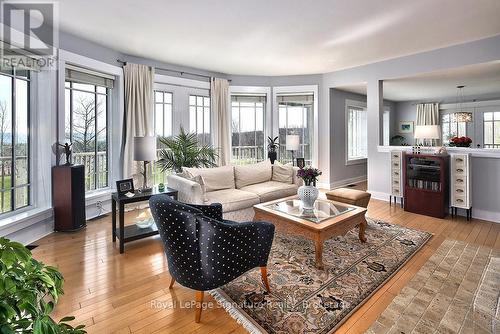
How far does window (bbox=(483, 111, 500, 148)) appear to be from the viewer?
7.55 metres

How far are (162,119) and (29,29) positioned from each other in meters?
2.30

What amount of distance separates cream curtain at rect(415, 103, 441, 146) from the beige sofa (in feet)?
20.6

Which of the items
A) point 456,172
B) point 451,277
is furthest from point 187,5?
point 456,172

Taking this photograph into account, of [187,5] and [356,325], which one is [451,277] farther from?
[187,5]

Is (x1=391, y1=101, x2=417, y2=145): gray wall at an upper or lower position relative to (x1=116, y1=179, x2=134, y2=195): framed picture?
upper

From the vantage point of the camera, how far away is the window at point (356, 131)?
7.09 m

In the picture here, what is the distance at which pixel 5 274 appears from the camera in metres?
0.74

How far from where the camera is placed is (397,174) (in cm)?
493

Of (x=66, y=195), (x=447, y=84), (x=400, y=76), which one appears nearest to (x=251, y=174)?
(x=66, y=195)

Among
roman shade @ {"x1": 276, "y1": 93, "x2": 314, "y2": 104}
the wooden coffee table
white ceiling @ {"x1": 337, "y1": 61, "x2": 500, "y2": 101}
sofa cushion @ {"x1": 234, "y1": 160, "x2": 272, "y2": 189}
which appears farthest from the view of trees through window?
white ceiling @ {"x1": 337, "y1": 61, "x2": 500, "y2": 101}

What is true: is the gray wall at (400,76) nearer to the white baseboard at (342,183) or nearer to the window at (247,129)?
the white baseboard at (342,183)

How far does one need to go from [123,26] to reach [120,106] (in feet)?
4.76

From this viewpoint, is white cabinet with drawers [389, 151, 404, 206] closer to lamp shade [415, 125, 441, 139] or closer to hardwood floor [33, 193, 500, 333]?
lamp shade [415, 125, 441, 139]

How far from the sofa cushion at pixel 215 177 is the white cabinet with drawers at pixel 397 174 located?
9.94ft
